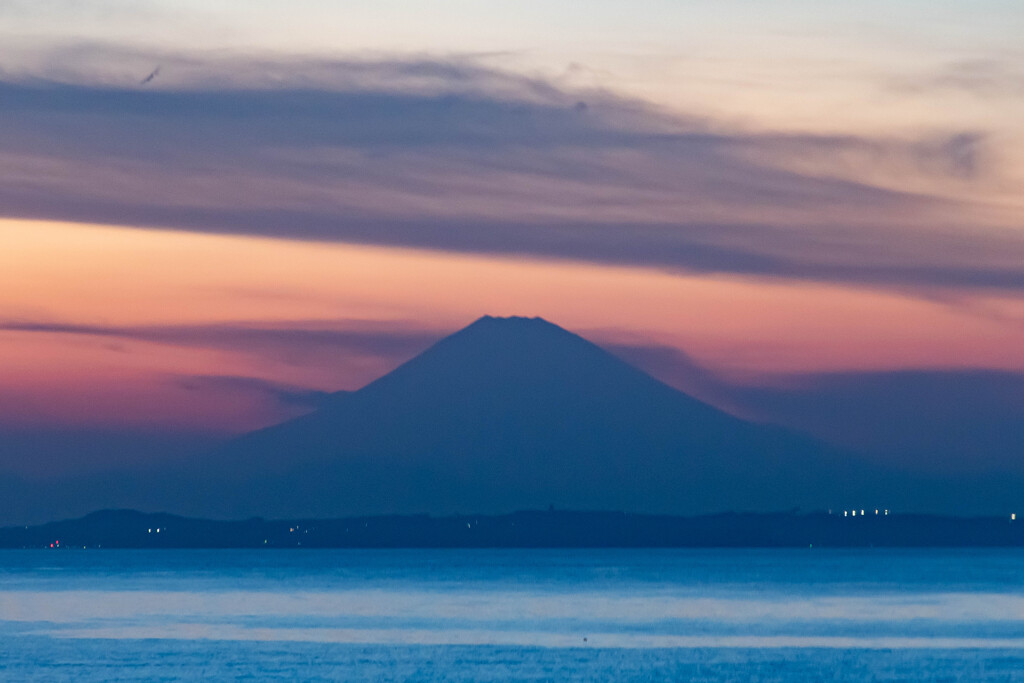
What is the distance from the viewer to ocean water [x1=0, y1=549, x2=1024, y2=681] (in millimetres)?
65125

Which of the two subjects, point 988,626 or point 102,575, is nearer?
point 988,626

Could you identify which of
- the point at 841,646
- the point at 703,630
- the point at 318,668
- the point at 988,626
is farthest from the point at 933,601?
the point at 318,668

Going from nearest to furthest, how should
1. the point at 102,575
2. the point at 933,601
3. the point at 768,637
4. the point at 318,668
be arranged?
the point at 318,668, the point at 768,637, the point at 933,601, the point at 102,575

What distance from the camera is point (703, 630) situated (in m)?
87.8

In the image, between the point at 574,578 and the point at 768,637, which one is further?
the point at 574,578

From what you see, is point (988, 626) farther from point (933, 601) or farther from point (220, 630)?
point (220, 630)

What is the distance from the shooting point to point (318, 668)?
65.9m

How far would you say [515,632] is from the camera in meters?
86.5

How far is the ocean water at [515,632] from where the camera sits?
65125 mm

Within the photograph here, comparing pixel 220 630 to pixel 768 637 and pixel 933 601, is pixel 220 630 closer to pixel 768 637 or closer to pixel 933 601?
pixel 768 637

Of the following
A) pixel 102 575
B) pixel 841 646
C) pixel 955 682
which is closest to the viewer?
pixel 955 682

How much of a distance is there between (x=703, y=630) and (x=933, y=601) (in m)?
38.8

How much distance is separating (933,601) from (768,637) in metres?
42.4

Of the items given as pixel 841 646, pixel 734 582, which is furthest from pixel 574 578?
pixel 841 646
